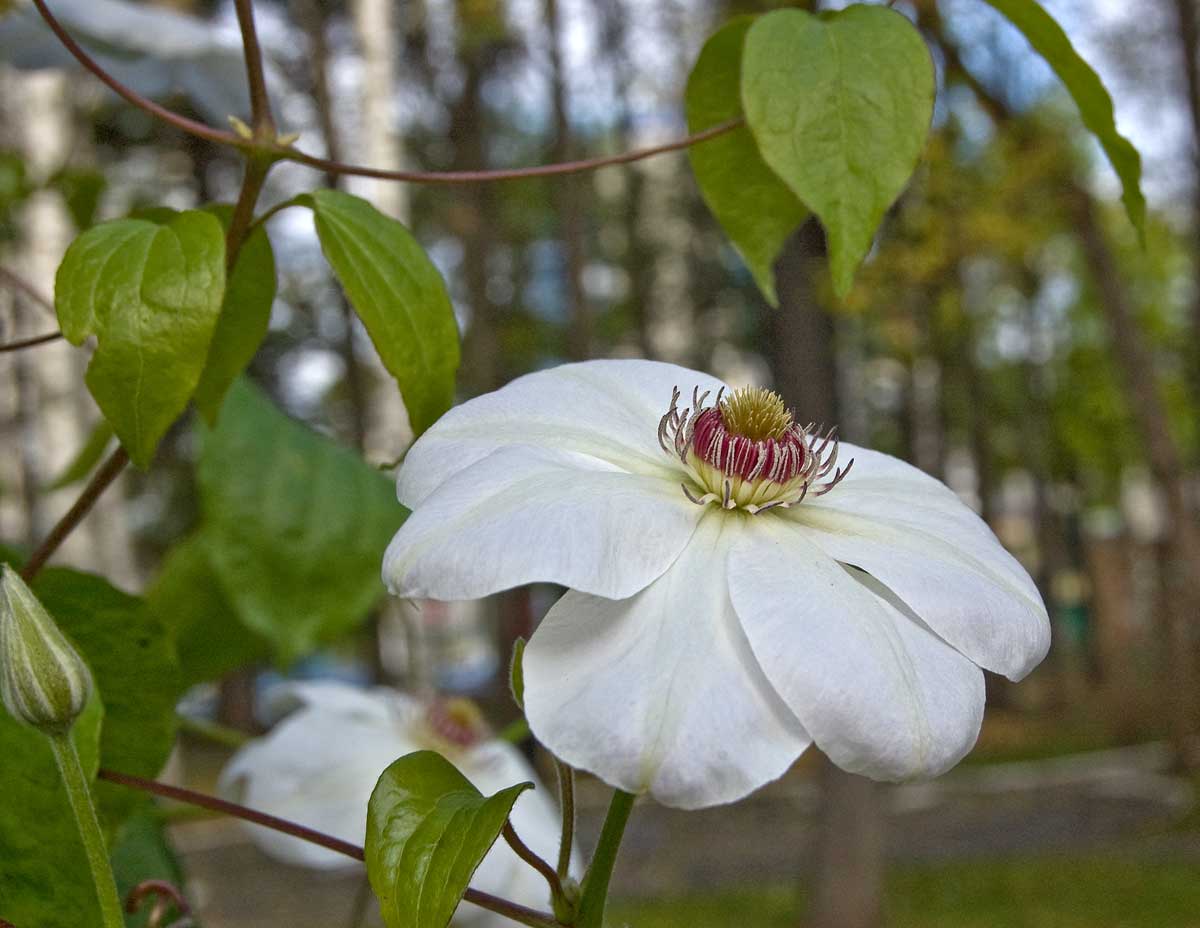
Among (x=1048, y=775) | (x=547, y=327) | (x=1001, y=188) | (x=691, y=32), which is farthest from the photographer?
(x=547, y=327)

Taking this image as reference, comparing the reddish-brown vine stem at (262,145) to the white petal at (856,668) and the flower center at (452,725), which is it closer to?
the white petal at (856,668)

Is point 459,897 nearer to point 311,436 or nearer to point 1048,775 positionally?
point 311,436

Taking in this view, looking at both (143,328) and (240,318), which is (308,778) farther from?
(143,328)

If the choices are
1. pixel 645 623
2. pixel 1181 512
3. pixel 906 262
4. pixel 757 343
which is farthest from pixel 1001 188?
pixel 757 343

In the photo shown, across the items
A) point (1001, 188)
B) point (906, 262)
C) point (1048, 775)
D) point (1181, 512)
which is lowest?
point (1048, 775)

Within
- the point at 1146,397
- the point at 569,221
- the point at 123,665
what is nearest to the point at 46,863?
the point at 123,665

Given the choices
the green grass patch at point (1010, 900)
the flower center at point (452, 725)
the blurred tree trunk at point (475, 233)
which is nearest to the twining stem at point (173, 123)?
the flower center at point (452, 725)

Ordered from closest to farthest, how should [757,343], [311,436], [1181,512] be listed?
[311,436] → [1181,512] → [757,343]
